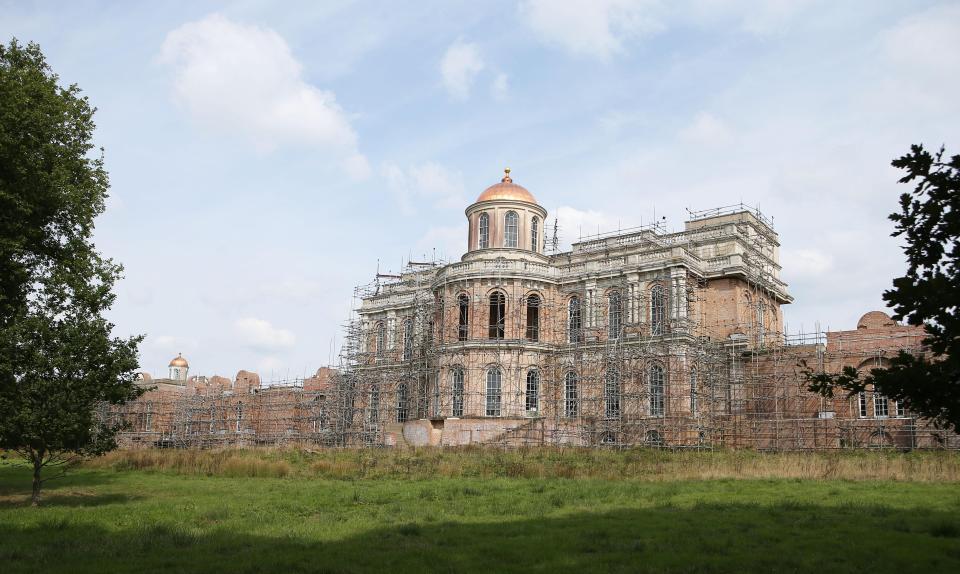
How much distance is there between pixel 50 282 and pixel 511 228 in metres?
30.4

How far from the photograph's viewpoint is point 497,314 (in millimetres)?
47469

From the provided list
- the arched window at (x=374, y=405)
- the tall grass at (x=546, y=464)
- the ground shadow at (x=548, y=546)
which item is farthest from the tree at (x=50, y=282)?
the arched window at (x=374, y=405)

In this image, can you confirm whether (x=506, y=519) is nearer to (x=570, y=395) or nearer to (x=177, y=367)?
(x=570, y=395)

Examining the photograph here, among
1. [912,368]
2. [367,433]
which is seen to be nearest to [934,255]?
[912,368]

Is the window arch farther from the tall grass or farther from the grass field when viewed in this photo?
the grass field

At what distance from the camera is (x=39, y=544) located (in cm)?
1342

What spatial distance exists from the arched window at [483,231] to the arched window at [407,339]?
30.1 ft

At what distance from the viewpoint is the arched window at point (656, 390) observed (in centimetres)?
4253

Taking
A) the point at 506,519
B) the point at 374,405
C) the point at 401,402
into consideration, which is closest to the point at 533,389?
the point at 401,402

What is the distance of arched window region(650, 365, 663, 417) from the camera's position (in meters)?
42.5

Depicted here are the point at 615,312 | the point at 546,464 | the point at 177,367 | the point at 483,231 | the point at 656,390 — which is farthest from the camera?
the point at 177,367

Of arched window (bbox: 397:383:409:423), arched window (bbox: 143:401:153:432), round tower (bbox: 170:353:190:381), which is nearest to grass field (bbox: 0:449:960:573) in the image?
arched window (bbox: 397:383:409:423)

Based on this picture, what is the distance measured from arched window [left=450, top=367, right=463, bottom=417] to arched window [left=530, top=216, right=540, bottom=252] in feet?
29.2

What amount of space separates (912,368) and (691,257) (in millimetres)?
38317
